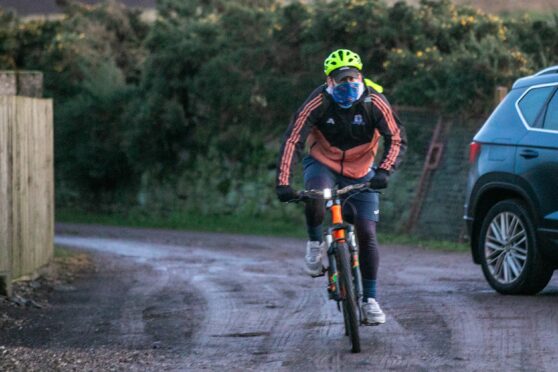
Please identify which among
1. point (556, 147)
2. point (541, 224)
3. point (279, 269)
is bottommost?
point (279, 269)

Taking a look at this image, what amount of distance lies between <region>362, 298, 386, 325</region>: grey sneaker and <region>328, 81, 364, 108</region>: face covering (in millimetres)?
1330

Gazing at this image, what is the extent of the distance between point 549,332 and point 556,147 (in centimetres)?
208

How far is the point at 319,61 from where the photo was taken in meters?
24.0

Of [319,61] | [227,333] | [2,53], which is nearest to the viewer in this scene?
[227,333]

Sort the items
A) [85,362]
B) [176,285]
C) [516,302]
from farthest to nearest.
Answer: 1. [176,285]
2. [516,302]
3. [85,362]

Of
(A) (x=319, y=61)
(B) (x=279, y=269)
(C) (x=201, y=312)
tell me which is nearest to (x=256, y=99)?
Answer: (A) (x=319, y=61)

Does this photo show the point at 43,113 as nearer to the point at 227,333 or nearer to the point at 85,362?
the point at 227,333

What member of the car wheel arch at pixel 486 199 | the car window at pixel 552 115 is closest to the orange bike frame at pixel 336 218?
the car wheel arch at pixel 486 199

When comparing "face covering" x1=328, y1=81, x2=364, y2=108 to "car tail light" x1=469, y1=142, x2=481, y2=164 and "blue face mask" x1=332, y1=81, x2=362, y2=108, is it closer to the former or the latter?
"blue face mask" x1=332, y1=81, x2=362, y2=108

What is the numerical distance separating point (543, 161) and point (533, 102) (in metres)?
0.71

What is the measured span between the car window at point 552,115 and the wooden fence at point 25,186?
506cm

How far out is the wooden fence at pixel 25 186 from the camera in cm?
1201

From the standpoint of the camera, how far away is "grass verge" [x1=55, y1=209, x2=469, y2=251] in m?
18.8

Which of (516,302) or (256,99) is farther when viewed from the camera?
(256,99)
